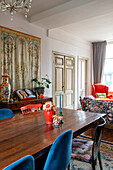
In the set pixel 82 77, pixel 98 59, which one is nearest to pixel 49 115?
pixel 82 77

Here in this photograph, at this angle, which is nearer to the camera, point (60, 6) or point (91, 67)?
point (60, 6)

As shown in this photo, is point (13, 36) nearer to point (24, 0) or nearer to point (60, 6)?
point (60, 6)

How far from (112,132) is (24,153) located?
3.36 m

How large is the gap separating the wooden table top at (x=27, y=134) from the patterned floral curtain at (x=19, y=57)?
2.17 m

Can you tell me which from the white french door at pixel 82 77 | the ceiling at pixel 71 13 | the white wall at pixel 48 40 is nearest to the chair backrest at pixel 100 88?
the white french door at pixel 82 77

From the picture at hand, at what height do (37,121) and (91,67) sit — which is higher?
(91,67)

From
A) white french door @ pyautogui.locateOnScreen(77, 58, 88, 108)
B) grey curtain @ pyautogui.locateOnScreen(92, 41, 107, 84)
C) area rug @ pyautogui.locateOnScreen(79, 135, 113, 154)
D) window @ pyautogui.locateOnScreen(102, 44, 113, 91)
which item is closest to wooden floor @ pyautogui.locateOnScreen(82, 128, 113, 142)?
area rug @ pyautogui.locateOnScreen(79, 135, 113, 154)

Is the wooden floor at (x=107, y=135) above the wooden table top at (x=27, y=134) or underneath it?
underneath

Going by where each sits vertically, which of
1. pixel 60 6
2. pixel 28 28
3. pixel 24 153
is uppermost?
pixel 60 6

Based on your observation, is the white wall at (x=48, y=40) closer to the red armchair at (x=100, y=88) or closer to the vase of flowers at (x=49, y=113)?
the red armchair at (x=100, y=88)

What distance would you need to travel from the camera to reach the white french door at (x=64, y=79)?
578 cm

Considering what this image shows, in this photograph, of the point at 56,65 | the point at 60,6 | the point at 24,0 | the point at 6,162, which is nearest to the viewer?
the point at 6,162

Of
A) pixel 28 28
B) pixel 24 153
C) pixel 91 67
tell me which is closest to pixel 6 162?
pixel 24 153

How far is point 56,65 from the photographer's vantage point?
5773mm
